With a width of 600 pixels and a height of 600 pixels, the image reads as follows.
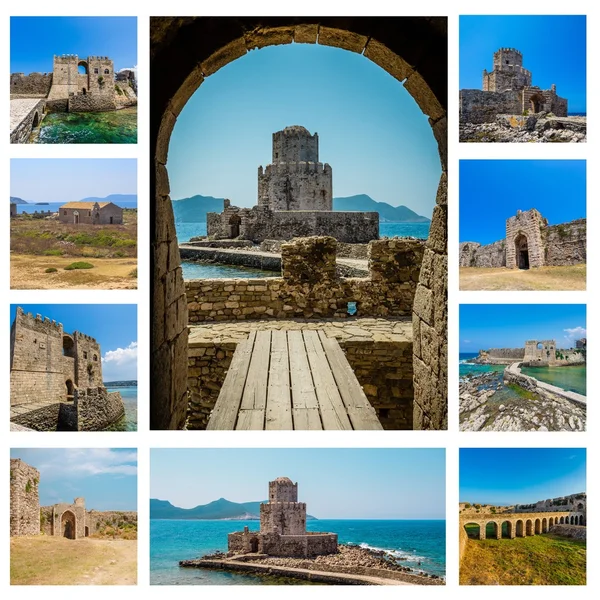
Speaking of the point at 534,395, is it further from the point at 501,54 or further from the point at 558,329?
the point at 501,54

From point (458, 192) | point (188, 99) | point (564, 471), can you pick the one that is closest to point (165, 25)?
point (188, 99)

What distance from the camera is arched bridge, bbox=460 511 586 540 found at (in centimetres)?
378

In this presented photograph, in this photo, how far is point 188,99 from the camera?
Result: 3.87 metres

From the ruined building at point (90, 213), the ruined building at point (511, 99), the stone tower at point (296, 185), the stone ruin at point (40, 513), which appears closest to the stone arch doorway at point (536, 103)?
the ruined building at point (511, 99)

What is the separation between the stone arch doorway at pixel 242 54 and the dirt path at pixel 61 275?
0.26 m

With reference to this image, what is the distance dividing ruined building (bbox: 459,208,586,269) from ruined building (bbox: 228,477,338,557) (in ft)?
6.44

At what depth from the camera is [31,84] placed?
12.3 ft

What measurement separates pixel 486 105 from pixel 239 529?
3.29 m

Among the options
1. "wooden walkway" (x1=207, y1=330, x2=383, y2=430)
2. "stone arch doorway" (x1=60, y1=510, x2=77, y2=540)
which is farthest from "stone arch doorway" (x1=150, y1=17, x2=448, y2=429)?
"stone arch doorway" (x1=60, y1=510, x2=77, y2=540)

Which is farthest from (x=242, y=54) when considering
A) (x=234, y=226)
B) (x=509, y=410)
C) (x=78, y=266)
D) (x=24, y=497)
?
(x=234, y=226)

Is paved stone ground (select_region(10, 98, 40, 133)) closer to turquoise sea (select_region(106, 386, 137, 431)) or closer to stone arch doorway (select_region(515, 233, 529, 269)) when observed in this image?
turquoise sea (select_region(106, 386, 137, 431))

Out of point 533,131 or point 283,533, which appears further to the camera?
point 283,533

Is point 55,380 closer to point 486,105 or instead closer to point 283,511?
point 283,511

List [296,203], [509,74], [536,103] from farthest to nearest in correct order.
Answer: [296,203]
[509,74]
[536,103]
